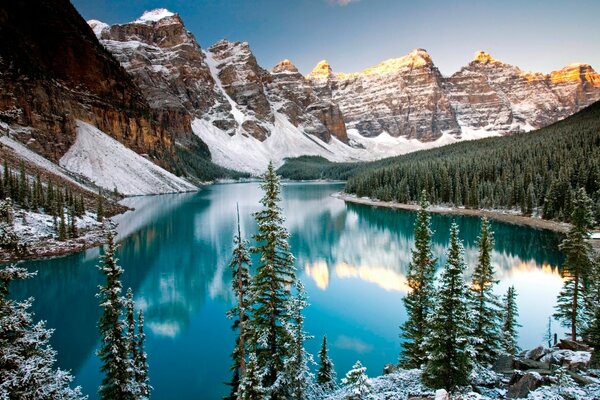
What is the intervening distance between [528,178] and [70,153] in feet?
379

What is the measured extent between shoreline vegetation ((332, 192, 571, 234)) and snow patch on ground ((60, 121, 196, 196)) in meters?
64.1

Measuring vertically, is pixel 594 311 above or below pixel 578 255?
below

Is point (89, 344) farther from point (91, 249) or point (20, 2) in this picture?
point (20, 2)

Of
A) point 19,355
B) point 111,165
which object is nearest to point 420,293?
point 19,355

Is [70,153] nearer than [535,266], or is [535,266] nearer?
[535,266]

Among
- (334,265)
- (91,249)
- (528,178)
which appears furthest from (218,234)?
(528,178)

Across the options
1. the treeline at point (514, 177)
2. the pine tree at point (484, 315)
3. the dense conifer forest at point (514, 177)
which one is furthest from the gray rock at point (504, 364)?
the treeline at point (514, 177)

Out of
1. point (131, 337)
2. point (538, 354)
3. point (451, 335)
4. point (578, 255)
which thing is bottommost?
point (538, 354)

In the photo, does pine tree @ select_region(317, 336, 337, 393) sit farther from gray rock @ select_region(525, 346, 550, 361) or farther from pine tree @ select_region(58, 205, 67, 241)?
pine tree @ select_region(58, 205, 67, 241)

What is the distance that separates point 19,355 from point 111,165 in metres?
116

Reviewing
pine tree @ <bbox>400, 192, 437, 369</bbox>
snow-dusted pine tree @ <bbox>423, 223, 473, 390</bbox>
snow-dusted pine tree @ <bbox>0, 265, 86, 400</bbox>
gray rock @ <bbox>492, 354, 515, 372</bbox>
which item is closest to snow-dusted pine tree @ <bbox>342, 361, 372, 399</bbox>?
snow-dusted pine tree @ <bbox>423, 223, 473, 390</bbox>

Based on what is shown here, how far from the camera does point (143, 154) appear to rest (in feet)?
458

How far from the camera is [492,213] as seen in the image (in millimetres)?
82188

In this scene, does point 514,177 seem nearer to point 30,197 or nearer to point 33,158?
point 30,197
